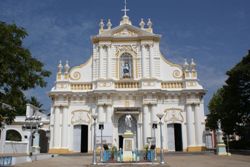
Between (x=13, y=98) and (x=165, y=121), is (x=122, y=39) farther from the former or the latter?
(x=13, y=98)

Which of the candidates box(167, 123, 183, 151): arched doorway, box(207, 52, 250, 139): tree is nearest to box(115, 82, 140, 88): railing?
box(167, 123, 183, 151): arched doorway

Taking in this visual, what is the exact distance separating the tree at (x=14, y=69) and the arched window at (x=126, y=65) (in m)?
20.6

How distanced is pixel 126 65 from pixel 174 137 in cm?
959

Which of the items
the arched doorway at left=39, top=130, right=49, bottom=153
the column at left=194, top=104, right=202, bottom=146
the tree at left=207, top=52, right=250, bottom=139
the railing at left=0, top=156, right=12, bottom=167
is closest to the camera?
the railing at left=0, top=156, right=12, bottom=167

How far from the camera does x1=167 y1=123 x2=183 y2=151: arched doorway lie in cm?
3241

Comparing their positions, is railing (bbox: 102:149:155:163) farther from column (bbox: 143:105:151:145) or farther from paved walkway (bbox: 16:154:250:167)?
column (bbox: 143:105:151:145)

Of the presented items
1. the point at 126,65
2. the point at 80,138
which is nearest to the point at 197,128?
the point at 126,65

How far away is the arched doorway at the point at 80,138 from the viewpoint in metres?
32.6

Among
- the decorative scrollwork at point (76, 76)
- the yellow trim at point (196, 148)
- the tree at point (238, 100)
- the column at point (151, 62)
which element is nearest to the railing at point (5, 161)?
the decorative scrollwork at point (76, 76)

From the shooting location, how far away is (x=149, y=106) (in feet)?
106

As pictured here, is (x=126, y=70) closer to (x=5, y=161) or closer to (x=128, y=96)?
(x=128, y=96)

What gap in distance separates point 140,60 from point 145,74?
6.31ft

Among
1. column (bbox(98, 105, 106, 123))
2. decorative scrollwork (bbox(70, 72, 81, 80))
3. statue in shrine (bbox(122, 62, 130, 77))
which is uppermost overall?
statue in shrine (bbox(122, 62, 130, 77))

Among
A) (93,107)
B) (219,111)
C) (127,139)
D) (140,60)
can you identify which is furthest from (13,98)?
(219,111)
